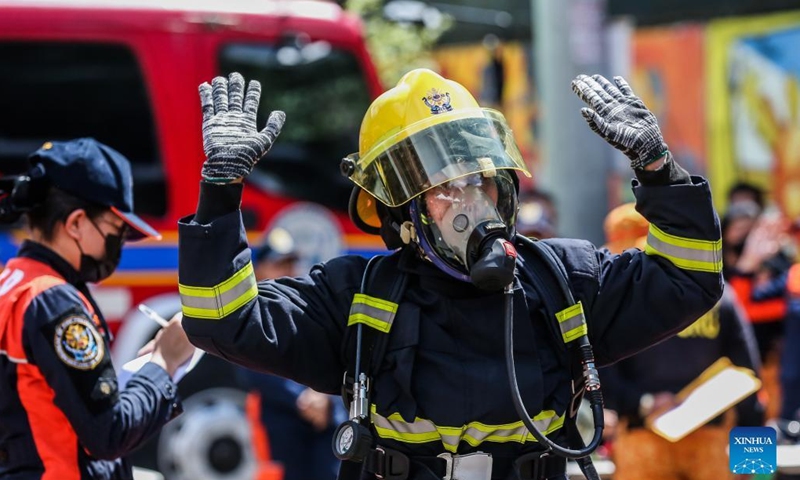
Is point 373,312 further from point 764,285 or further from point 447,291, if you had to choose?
point 764,285

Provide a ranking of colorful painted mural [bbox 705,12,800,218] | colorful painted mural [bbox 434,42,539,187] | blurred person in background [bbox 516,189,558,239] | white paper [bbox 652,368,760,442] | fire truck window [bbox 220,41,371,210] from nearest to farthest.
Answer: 1. white paper [bbox 652,368,760,442]
2. blurred person in background [bbox 516,189,558,239]
3. fire truck window [bbox 220,41,371,210]
4. colorful painted mural [bbox 705,12,800,218]
5. colorful painted mural [bbox 434,42,539,187]

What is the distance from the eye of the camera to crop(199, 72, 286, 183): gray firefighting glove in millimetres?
2600

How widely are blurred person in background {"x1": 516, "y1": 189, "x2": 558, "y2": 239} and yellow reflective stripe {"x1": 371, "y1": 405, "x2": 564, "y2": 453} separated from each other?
290 cm

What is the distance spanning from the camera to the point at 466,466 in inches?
106

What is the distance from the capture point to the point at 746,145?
11656 millimetres

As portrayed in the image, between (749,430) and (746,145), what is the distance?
9.35 m

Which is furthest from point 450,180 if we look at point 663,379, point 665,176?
point 663,379

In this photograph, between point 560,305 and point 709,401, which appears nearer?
point 560,305

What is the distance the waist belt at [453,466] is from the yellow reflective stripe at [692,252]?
51 centimetres

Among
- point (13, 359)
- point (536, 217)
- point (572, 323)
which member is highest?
point (572, 323)

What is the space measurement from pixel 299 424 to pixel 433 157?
3.26 metres

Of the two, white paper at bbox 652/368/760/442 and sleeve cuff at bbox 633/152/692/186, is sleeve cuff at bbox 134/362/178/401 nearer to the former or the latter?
sleeve cuff at bbox 633/152/692/186

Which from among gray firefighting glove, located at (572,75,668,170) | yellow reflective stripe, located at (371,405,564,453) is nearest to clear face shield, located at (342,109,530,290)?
gray firefighting glove, located at (572,75,668,170)

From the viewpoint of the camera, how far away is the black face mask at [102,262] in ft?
11.3
